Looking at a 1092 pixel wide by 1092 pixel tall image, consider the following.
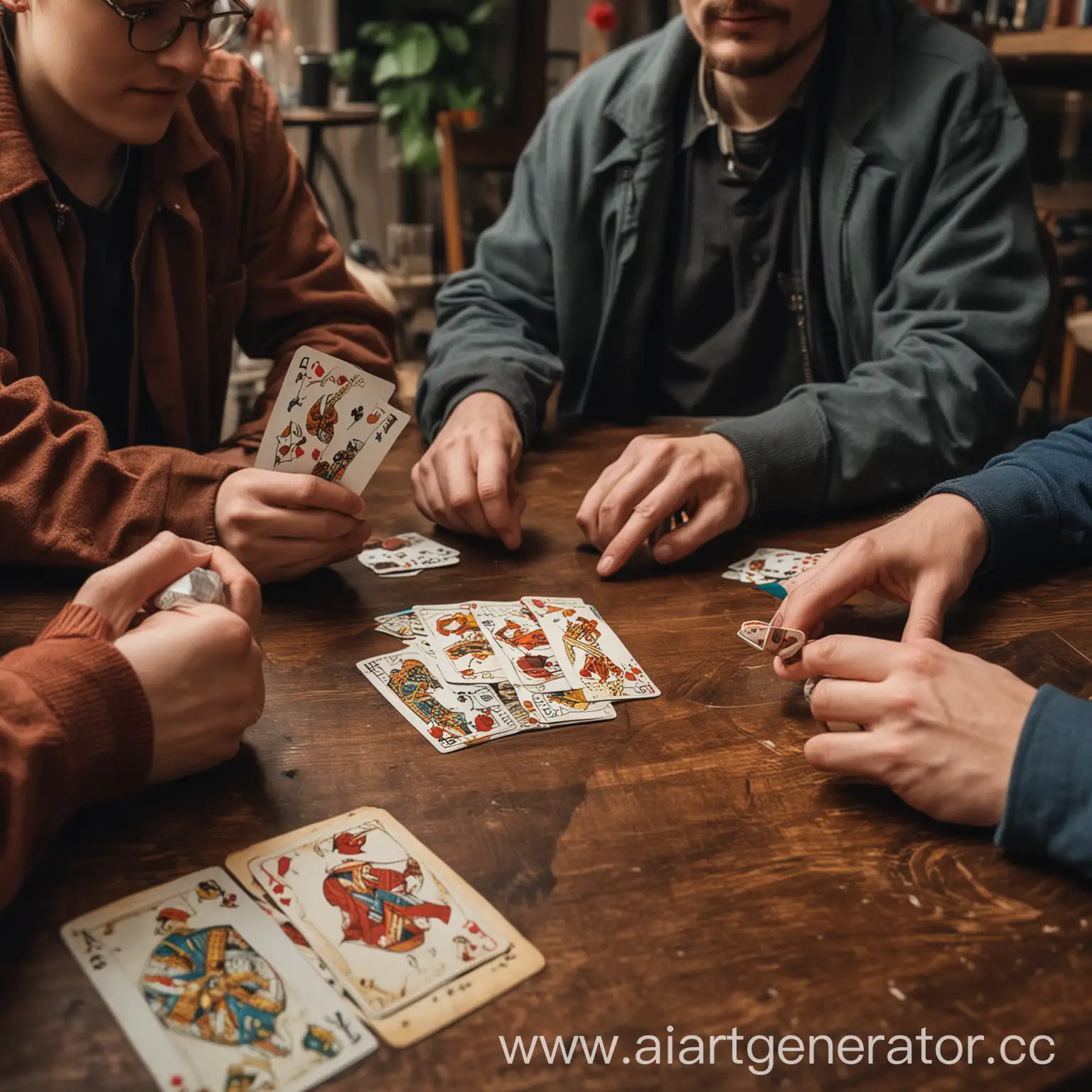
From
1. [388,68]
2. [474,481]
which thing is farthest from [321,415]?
[388,68]

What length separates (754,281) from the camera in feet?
6.86

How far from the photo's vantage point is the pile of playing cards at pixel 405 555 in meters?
1.46

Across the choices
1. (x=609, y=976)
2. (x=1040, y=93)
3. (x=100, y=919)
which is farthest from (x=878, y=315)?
(x=1040, y=93)

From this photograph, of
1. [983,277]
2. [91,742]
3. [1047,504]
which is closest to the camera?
[91,742]

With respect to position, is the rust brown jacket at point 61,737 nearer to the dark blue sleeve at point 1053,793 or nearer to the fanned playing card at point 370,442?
the fanned playing card at point 370,442

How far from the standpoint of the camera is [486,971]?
30.7 inches

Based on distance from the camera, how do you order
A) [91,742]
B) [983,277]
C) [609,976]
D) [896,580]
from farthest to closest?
[983,277]
[896,580]
[91,742]
[609,976]

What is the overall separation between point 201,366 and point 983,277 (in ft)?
4.25

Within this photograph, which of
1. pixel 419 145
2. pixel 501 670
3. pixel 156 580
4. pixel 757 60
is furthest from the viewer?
pixel 419 145

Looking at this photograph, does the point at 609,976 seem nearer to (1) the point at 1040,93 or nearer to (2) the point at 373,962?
(2) the point at 373,962

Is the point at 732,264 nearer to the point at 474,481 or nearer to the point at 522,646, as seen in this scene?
the point at 474,481

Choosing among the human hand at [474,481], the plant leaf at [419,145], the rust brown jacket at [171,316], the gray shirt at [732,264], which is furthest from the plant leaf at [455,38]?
the human hand at [474,481]

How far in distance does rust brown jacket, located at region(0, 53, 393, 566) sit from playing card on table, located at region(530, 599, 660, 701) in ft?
1.44

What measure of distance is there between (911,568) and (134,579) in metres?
0.85
